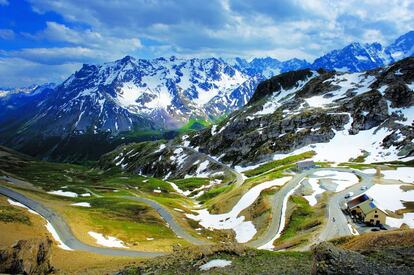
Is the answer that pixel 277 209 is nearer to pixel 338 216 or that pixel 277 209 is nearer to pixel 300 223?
pixel 300 223

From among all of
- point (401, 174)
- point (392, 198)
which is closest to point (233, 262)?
point (392, 198)

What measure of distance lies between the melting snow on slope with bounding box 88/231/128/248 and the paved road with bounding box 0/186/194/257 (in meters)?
3.97

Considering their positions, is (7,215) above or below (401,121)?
below

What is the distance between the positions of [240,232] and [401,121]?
135219 millimetres

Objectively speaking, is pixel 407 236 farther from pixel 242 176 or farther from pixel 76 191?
pixel 242 176

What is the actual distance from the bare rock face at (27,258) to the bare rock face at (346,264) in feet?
104

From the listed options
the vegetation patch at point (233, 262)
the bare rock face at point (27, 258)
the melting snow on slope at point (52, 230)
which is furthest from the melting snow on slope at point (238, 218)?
the bare rock face at point (27, 258)

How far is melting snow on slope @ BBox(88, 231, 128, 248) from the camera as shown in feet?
227

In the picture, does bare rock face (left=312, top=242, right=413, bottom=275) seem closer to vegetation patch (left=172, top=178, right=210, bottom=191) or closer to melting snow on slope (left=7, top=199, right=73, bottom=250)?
melting snow on slope (left=7, top=199, right=73, bottom=250)

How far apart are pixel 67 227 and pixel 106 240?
934 cm

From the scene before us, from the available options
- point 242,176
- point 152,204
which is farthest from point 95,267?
point 242,176

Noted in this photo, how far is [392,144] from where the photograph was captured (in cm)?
17675

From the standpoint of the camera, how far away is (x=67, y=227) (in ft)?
247

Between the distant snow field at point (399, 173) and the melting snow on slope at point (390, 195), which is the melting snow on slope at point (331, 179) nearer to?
the distant snow field at point (399, 173)
